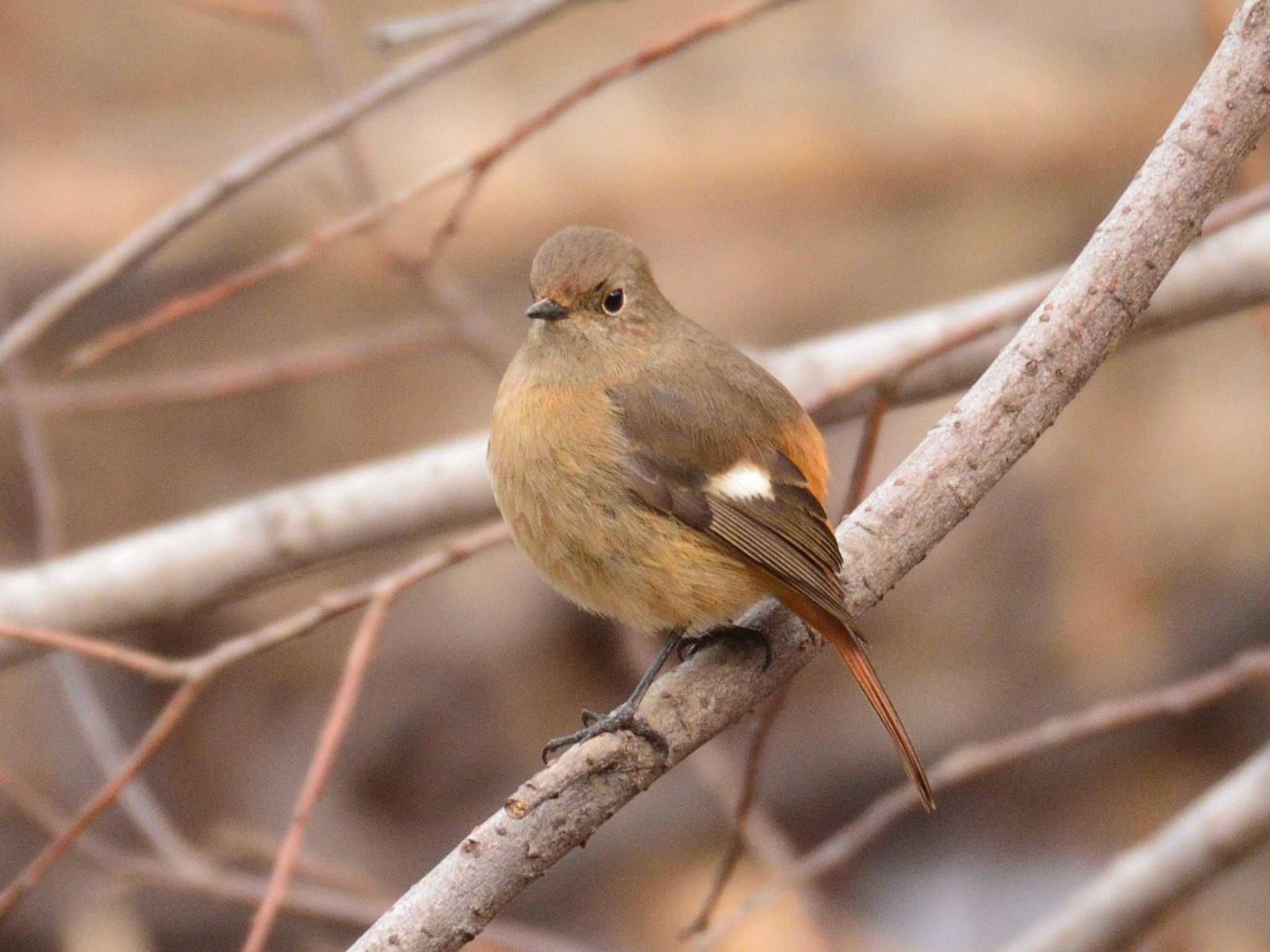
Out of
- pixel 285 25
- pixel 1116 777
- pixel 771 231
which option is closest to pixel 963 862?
pixel 1116 777

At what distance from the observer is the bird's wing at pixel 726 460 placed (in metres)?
2.54

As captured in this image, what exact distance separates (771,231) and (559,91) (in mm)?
1080

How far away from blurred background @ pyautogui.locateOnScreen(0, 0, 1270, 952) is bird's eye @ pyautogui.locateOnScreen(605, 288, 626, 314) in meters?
2.00

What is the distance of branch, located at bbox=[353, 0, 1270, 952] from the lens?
190 centimetres

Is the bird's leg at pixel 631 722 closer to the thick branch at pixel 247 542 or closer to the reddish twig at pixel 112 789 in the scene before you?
the reddish twig at pixel 112 789

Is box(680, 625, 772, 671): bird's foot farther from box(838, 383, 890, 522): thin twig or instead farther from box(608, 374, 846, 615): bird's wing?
box(838, 383, 890, 522): thin twig

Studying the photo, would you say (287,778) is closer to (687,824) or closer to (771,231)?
(687,824)

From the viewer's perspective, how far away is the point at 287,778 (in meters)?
5.57

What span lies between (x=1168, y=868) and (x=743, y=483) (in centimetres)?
127

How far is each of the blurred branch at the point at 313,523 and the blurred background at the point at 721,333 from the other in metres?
1.64

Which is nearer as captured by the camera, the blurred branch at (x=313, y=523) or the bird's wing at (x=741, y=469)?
the bird's wing at (x=741, y=469)

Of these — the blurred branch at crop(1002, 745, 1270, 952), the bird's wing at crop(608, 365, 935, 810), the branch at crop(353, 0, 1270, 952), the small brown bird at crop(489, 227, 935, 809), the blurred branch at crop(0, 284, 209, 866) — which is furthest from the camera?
the blurred branch at crop(0, 284, 209, 866)

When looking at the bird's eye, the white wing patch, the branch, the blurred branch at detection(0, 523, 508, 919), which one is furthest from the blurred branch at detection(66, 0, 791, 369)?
the branch

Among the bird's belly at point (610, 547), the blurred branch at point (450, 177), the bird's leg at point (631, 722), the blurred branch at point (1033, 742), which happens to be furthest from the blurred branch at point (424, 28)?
the blurred branch at point (1033, 742)
